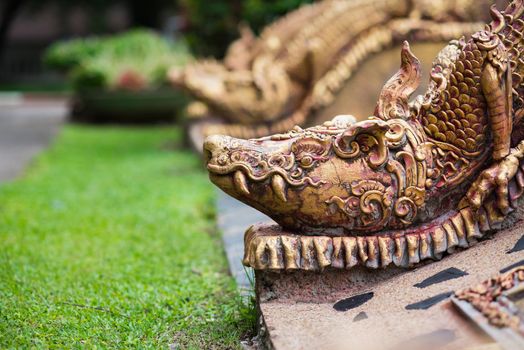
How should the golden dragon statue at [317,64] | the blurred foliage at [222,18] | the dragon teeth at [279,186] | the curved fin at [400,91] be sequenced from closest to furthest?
the dragon teeth at [279,186] → the curved fin at [400,91] → the golden dragon statue at [317,64] → the blurred foliage at [222,18]

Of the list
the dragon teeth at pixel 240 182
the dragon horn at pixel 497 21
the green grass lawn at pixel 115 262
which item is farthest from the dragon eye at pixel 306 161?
the dragon horn at pixel 497 21

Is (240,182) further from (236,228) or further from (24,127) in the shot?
(24,127)

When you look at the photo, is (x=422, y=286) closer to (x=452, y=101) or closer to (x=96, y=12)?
(x=452, y=101)

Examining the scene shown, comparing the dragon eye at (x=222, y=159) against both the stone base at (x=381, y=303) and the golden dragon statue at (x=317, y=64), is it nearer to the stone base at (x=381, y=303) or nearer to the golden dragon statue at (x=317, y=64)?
the stone base at (x=381, y=303)

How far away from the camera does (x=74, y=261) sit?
3.75m

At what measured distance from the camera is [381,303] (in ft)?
7.67

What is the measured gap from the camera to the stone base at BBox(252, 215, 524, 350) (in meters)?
2.10

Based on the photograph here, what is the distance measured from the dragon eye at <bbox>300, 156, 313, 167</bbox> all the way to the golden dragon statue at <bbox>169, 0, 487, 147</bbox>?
124 inches

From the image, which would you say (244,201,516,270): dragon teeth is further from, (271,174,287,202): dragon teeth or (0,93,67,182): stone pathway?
(0,93,67,182): stone pathway

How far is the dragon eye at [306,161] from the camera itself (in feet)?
7.88

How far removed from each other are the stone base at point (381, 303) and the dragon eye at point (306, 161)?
25cm

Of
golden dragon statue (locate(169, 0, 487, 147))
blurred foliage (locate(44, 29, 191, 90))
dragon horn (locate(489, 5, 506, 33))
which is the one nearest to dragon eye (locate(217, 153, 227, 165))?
dragon horn (locate(489, 5, 506, 33))

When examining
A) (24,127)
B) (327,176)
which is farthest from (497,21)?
(24,127)

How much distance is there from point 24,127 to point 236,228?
27.1 ft
